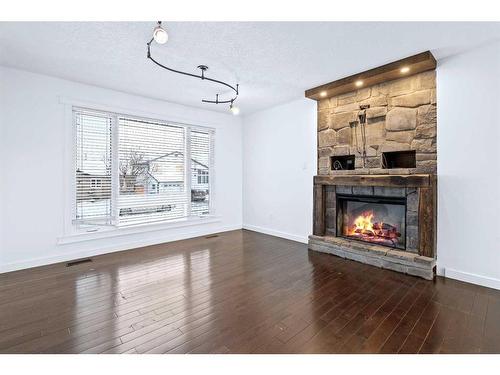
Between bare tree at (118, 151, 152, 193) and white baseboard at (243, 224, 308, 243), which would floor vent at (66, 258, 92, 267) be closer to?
bare tree at (118, 151, 152, 193)

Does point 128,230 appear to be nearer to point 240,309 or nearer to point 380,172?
point 240,309

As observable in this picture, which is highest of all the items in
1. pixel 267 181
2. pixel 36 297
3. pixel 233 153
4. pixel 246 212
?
pixel 233 153

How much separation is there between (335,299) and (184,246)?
3.05 m

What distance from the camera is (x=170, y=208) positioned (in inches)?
207

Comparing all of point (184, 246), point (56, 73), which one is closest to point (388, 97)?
point (184, 246)

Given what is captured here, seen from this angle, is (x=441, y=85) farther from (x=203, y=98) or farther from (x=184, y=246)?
(x=184, y=246)

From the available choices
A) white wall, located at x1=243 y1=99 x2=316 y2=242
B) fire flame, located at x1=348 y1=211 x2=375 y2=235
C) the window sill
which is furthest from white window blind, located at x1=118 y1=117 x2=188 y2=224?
fire flame, located at x1=348 y1=211 x2=375 y2=235

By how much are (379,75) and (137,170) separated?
14.6 feet

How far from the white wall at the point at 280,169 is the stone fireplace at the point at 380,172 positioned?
0.37 meters

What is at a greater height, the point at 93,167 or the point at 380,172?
the point at 93,167

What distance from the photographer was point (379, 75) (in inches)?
139

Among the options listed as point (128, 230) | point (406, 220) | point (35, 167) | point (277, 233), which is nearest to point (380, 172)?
point (406, 220)

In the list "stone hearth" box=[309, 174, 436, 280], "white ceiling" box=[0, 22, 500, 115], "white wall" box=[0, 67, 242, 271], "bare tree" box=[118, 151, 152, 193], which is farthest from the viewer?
"bare tree" box=[118, 151, 152, 193]

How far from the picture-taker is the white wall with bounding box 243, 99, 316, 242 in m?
4.96
